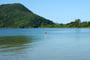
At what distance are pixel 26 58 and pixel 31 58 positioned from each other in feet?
1.78

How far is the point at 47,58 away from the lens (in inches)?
867

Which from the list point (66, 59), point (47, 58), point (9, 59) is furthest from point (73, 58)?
point (9, 59)

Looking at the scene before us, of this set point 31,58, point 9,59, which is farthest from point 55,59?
point 9,59

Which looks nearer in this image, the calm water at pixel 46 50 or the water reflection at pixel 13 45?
the calm water at pixel 46 50

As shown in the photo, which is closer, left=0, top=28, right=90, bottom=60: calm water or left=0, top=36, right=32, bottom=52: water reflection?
left=0, top=28, right=90, bottom=60: calm water

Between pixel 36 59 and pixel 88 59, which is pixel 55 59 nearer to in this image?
pixel 36 59

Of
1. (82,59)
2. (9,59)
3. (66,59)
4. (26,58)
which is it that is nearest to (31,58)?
(26,58)

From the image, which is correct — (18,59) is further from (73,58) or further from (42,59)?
(73,58)

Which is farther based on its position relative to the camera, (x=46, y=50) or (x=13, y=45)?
(x=13, y=45)

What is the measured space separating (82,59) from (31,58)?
215 inches

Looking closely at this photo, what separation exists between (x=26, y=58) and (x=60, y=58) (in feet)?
12.0

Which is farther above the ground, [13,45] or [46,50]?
[46,50]

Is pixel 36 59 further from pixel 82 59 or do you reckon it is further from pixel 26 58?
pixel 82 59

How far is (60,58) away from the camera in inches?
856
